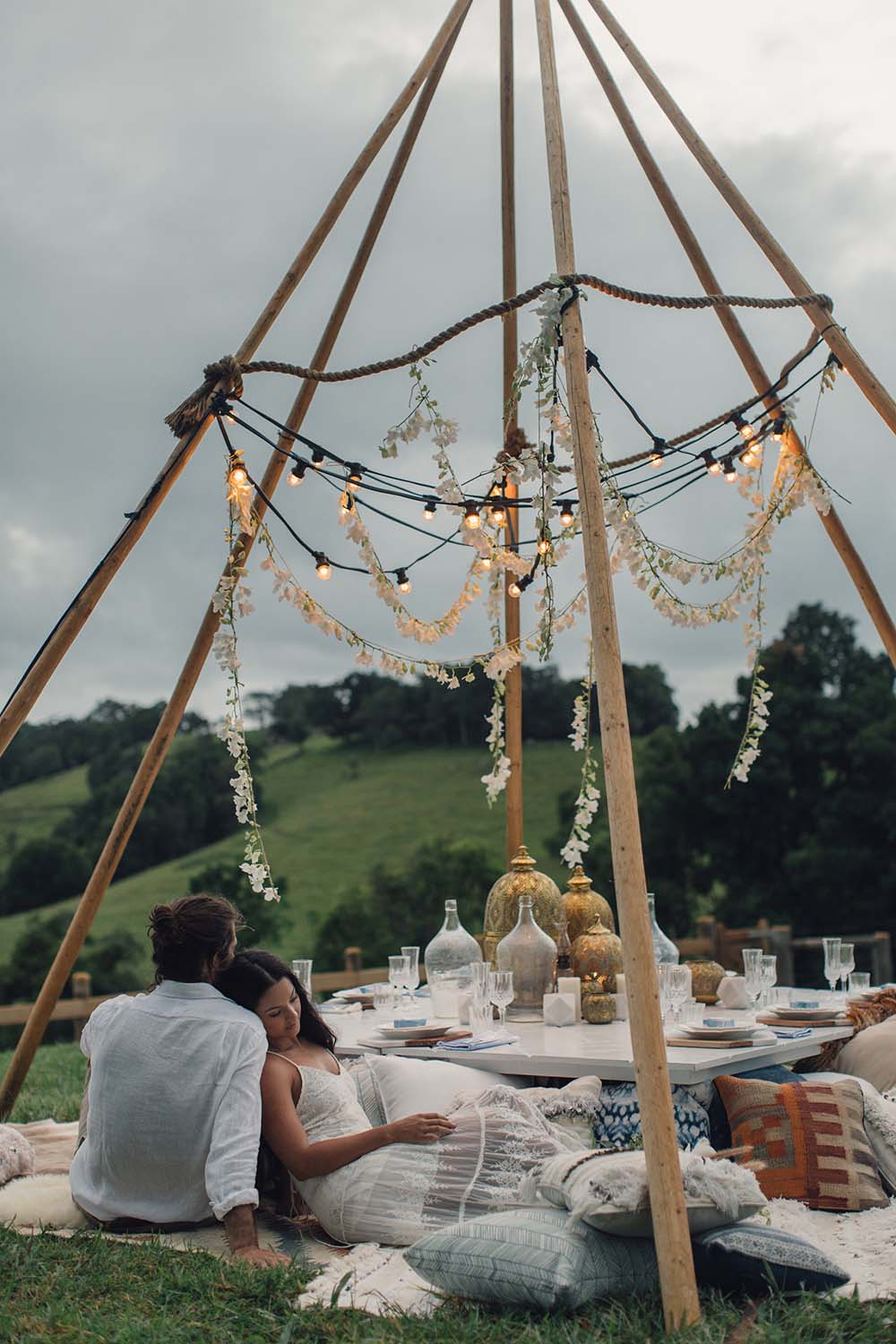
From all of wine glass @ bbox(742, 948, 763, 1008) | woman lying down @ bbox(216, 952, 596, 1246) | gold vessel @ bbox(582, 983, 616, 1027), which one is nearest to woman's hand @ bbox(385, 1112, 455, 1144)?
woman lying down @ bbox(216, 952, 596, 1246)

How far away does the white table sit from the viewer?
4.07 meters

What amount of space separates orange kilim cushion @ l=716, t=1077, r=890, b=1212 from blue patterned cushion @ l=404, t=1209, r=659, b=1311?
96 cm

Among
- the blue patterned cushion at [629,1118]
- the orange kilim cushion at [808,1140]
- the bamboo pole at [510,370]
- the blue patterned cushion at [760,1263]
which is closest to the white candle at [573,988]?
the blue patterned cushion at [629,1118]

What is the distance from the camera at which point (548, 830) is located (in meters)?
26.6

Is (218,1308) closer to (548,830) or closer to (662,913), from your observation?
(662,913)

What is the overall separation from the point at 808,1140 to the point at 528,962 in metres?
1.46

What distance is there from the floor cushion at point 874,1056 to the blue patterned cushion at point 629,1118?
0.98 m

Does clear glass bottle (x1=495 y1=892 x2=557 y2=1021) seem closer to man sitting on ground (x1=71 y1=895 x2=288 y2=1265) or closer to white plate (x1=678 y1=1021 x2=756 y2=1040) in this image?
white plate (x1=678 y1=1021 x2=756 y2=1040)

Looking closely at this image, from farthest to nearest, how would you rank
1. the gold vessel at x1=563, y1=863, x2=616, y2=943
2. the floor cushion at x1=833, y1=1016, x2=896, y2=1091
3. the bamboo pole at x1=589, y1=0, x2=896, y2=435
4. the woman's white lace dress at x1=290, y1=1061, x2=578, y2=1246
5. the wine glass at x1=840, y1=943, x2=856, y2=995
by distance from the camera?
the gold vessel at x1=563, y1=863, x2=616, y2=943, the wine glass at x1=840, y1=943, x2=856, y2=995, the floor cushion at x1=833, y1=1016, x2=896, y2=1091, the bamboo pole at x1=589, y1=0, x2=896, y2=435, the woman's white lace dress at x1=290, y1=1061, x2=578, y2=1246

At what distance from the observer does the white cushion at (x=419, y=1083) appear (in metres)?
4.16

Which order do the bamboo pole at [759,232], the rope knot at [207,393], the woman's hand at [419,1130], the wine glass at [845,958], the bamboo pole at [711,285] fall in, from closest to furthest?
the woman's hand at [419,1130] < the bamboo pole at [759,232] < the rope knot at [207,393] < the bamboo pole at [711,285] < the wine glass at [845,958]

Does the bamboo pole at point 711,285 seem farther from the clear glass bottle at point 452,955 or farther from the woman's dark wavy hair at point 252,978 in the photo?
the woman's dark wavy hair at point 252,978

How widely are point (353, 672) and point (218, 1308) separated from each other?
24.7 metres

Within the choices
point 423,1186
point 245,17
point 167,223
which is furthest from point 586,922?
A: point 167,223
